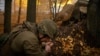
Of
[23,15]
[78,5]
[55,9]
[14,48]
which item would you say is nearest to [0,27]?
[23,15]

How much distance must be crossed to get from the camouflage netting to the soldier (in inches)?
237

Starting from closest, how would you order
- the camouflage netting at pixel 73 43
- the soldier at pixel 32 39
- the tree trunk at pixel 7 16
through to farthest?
the soldier at pixel 32 39, the camouflage netting at pixel 73 43, the tree trunk at pixel 7 16

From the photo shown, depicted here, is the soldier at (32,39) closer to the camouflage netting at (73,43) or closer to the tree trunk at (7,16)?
the camouflage netting at (73,43)

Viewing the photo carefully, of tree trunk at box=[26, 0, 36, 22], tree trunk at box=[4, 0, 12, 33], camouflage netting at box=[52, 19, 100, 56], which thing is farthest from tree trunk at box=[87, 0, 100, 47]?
tree trunk at box=[4, 0, 12, 33]

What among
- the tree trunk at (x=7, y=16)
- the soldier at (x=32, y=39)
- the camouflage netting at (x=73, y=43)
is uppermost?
the soldier at (x=32, y=39)

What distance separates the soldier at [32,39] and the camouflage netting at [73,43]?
237 inches

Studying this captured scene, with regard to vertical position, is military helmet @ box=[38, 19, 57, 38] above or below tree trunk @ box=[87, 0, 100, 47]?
above

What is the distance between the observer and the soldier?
13.1 feet

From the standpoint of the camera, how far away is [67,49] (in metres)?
10.6

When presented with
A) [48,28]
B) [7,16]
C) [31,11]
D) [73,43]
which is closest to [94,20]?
[73,43]

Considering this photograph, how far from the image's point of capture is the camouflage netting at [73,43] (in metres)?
10.5

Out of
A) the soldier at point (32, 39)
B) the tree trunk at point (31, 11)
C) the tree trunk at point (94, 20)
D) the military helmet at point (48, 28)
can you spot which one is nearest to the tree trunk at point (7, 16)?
the tree trunk at point (31, 11)

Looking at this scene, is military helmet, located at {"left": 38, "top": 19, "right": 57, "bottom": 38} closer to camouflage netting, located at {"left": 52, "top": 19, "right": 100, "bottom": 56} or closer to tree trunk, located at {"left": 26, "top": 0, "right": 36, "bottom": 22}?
camouflage netting, located at {"left": 52, "top": 19, "right": 100, "bottom": 56}

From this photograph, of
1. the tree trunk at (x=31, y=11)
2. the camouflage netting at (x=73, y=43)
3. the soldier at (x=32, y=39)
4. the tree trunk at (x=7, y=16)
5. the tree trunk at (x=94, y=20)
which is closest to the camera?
the soldier at (x=32, y=39)
